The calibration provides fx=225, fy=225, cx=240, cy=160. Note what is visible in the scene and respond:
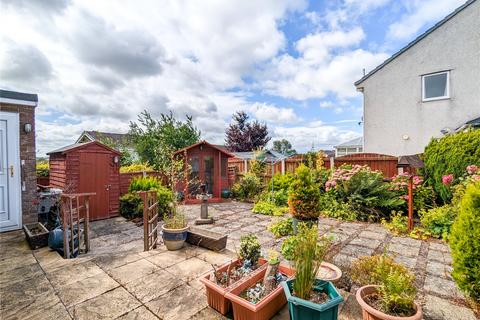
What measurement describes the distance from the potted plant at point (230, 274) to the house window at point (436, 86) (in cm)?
926

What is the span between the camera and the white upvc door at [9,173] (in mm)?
4336

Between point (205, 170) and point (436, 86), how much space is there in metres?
9.06

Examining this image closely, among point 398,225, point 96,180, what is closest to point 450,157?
point 398,225

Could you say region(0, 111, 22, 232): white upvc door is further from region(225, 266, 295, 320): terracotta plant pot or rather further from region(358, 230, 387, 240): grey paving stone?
region(358, 230, 387, 240): grey paving stone

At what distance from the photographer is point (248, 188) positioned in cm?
945

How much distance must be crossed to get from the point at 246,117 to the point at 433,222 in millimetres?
18279

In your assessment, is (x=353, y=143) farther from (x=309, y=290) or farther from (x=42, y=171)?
(x=42, y=171)

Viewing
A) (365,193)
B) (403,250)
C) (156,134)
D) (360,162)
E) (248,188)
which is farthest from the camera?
(156,134)

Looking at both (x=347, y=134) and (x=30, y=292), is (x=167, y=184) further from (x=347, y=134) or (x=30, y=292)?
(x=347, y=134)

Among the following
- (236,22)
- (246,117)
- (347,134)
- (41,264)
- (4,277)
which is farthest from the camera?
(246,117)

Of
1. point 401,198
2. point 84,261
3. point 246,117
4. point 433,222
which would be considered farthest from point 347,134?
point 84,261

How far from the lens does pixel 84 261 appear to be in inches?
126

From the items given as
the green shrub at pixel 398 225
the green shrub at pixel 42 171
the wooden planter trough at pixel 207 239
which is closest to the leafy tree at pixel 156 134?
the green shrub at pixel 42 171

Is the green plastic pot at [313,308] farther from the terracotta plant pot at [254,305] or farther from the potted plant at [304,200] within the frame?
the potted plant at [304,200]
